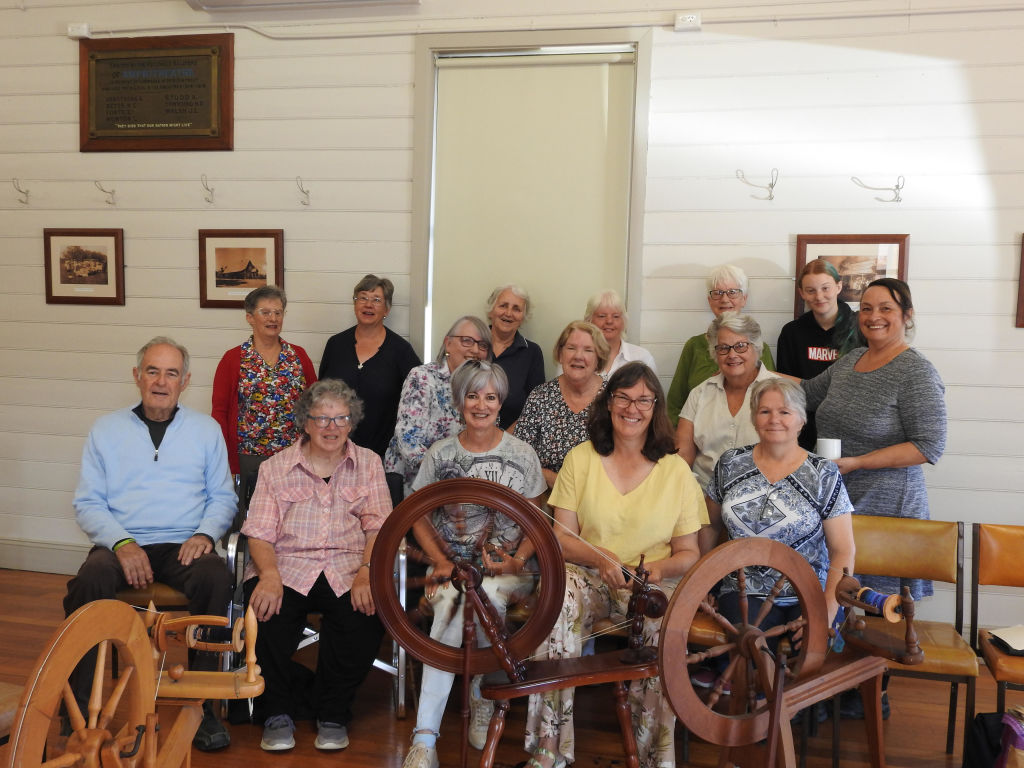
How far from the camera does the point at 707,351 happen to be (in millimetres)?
3510

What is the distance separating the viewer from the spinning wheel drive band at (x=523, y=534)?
2.13 m

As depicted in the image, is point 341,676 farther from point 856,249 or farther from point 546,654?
point 856,249

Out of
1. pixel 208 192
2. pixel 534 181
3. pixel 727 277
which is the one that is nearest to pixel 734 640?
pixel 727 277

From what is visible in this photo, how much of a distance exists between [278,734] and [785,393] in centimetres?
180

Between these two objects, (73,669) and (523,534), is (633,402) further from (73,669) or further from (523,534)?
(73,669)

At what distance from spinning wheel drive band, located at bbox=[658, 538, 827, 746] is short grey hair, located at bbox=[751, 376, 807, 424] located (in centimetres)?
69

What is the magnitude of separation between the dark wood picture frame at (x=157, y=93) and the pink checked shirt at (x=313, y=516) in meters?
2.11

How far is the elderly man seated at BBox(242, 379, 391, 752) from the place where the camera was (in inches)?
103

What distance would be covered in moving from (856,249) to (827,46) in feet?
2.85

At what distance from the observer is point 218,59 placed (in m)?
4.12

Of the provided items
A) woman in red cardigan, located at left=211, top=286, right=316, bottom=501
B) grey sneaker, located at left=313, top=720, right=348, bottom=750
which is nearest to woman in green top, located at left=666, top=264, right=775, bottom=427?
woman in red cardigan, located at left=211, top=286, right=316, bottom=501

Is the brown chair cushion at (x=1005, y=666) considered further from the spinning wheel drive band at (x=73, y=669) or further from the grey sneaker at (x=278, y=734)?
the spinning wheel drive band at (x=73, y=669)

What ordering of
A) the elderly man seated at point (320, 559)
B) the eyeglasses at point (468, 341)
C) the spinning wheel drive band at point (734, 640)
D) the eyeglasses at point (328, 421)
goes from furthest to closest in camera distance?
the eyeglasses at point (468, 341) → the eyeglasses at point (328, 421) → the elderly man seated at point (320, 559) → the spinning wheel drive band at point (734, 640)

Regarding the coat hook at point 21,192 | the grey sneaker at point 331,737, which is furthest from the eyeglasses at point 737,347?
the coat hook at point 21,192
